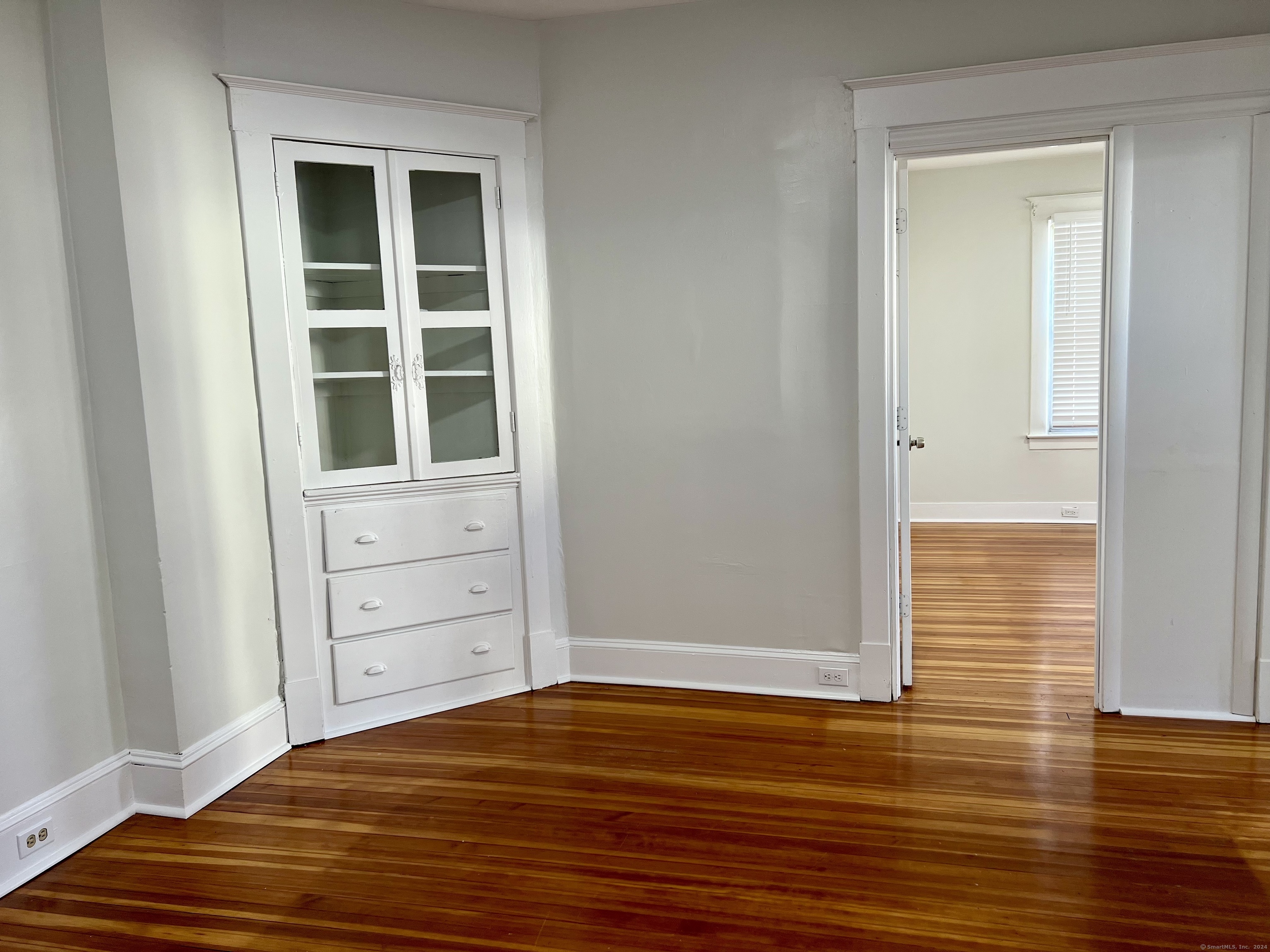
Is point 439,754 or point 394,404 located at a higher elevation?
point 394,404

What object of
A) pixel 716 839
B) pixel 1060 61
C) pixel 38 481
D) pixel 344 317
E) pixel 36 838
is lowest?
pixel 716 839

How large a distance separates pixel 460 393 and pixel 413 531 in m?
0.56

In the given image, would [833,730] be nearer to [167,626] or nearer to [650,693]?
[650,693]

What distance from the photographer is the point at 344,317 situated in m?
3.27

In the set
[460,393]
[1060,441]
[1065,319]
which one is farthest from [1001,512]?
[460,393]

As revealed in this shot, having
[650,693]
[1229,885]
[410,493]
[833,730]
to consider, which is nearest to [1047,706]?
[833,730]

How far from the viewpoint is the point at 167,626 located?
2717 mm

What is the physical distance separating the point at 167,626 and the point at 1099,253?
6801mm

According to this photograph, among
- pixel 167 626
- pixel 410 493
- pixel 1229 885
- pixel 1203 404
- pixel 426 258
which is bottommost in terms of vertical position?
pixel 1229 885

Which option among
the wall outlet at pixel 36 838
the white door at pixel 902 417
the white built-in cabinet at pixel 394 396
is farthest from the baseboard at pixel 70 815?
the white door at pixel 902 417

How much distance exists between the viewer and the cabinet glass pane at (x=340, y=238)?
10.5ft

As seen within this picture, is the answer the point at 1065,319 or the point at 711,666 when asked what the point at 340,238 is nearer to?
the point at 711,666

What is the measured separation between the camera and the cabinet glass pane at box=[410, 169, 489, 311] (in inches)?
133

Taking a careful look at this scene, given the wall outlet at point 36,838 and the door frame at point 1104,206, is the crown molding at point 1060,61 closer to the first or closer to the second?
the door frame at point 1104,206
